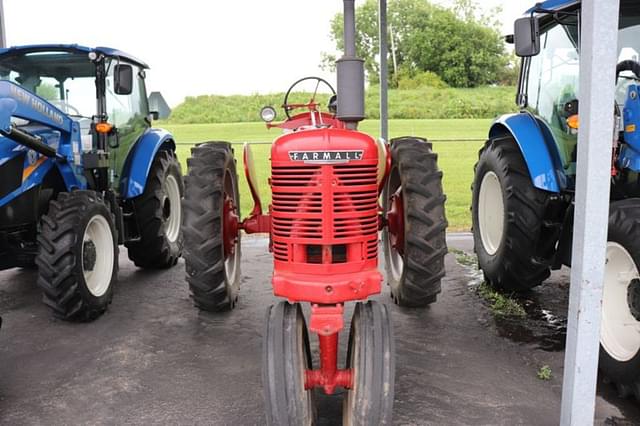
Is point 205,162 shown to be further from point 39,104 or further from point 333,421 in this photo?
point 333,421

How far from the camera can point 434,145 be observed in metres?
15.6

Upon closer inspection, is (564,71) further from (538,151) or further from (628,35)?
(538,151)

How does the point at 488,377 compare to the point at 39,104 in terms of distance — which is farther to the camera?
the point at 39,104

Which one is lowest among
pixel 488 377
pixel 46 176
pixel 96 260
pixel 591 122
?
pixel 488 377

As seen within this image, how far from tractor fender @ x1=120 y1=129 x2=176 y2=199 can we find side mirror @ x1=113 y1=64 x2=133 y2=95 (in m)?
0.90

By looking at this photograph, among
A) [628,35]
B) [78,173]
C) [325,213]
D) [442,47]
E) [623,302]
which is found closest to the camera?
[325,213]

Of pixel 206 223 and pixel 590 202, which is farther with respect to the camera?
pixel 206 223

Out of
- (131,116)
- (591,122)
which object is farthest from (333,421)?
(131,116)

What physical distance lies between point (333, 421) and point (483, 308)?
215 centimetres

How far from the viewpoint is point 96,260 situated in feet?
15.4

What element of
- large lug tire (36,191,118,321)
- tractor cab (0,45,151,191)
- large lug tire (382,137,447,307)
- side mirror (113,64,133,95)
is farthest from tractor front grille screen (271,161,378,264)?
tractor cab (0,45,151,191)

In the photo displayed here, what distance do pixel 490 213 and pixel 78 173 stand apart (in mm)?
3457

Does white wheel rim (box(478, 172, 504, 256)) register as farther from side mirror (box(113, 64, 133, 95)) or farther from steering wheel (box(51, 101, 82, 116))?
steering wheel (box(51, 101, 82, 116))

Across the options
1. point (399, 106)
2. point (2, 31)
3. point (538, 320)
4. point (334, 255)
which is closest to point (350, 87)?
point (334, 255)
